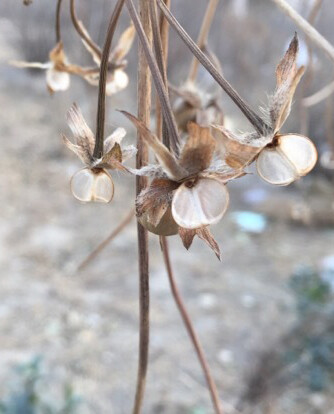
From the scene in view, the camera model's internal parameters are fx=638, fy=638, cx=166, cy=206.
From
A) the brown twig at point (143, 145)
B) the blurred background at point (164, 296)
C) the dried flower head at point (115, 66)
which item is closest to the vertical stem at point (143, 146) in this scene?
the brown twig at point (143, 145)

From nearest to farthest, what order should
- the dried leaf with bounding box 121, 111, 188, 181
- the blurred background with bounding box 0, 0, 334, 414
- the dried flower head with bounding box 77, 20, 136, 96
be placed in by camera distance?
the dried leaf with bounding box 121, 111, 188, 181 → the dried flower head with bounding box 77, 20, 136, 96 → the blurred background with bounding box 0, 0, 334, 414

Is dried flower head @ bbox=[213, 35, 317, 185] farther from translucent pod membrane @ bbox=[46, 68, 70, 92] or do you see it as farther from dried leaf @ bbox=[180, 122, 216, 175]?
translucent pod membrane @ bbox=[46, 68, 70, 92]

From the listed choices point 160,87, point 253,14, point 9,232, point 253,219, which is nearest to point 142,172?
point 160,87

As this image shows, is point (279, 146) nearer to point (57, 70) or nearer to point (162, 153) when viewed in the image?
point (162, 153)

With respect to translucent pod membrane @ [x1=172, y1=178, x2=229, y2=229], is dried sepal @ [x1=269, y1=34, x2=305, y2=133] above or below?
above

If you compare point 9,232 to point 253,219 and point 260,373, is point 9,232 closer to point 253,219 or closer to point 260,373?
point 253,219

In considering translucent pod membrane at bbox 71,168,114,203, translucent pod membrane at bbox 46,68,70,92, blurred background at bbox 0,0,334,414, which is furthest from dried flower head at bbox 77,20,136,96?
blurred background at bbox 0,0,334,414

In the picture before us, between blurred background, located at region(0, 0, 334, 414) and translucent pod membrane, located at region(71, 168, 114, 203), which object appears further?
blurred background, located at region(0, 0, 334, 414)

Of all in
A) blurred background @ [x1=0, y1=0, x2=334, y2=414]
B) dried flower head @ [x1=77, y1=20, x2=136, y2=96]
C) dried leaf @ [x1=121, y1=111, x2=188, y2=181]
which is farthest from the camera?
blurred background @ [x1=0, y1=0, x2=334, y2=414]
